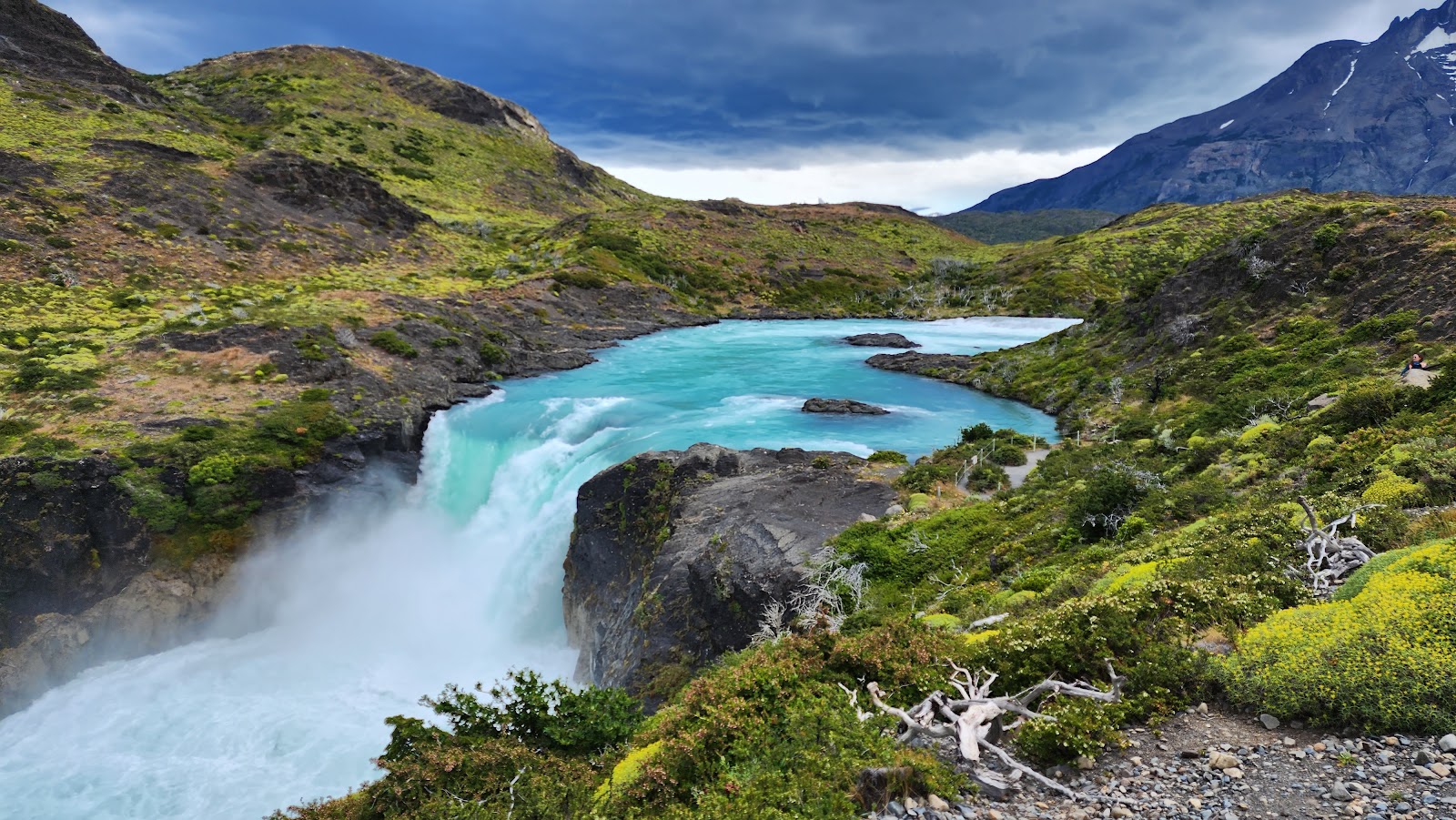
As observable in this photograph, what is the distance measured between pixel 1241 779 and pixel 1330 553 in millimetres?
5226

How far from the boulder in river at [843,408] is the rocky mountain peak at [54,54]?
3549 inches

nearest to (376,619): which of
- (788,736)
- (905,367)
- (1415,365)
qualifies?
(788,736)

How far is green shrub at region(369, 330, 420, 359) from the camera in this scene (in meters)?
42.9

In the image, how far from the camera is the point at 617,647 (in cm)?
1997

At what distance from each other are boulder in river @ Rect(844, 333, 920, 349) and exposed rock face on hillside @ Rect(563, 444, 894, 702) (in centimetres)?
4373

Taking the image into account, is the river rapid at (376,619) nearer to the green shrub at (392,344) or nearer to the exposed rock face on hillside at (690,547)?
the exposed rock face on hillside at (690,547)

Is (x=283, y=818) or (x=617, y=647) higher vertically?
(x=283, y=818)

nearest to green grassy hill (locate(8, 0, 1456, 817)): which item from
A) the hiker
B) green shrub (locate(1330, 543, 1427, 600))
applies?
green shrub (locate(1330, 543, 1427, 600))

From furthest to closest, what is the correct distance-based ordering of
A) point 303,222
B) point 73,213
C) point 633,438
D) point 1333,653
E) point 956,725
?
point 303,222, point 73,213, point 633,438, point 956,725, point 1333,653

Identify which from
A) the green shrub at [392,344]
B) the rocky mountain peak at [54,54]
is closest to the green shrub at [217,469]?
the green shrub at [392,344]

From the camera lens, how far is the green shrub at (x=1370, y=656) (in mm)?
5711

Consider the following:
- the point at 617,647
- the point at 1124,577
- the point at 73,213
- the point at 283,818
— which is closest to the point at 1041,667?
the point at 1124,577

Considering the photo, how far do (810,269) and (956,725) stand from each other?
353 feet

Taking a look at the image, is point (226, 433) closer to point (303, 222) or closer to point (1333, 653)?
point (1333, 653)
